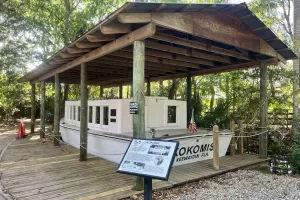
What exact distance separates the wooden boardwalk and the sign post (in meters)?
1.27

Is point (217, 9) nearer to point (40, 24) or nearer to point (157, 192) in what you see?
point (157, 192)

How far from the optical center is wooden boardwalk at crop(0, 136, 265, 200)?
157 inches

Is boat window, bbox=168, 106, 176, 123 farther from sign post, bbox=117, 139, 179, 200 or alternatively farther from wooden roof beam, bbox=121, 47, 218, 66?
sign post, bbox=117, 139, 179, 200

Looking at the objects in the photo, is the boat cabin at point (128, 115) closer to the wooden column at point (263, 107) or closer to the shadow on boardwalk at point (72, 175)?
the shadow on boardwalk at point (72, 175)

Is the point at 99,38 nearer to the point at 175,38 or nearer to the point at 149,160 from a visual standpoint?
the point at 175,38

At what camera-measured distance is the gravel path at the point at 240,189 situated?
154 inches

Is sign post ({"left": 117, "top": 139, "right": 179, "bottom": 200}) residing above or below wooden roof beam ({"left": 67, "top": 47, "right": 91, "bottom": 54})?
below

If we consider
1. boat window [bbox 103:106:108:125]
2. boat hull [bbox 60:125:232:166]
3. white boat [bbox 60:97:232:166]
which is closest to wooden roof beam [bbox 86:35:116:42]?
white boat [bbox 60:97:232:166]

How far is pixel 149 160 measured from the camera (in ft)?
9.09

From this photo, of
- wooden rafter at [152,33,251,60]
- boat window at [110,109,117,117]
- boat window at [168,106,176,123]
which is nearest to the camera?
wooden rafter at [152,33,251,60]

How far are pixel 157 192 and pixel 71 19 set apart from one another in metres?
14.5

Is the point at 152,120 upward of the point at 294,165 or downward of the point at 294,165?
upward

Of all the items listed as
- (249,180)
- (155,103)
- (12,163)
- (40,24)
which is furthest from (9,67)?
(249,180)

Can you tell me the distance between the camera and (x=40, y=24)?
1456 centimetres
